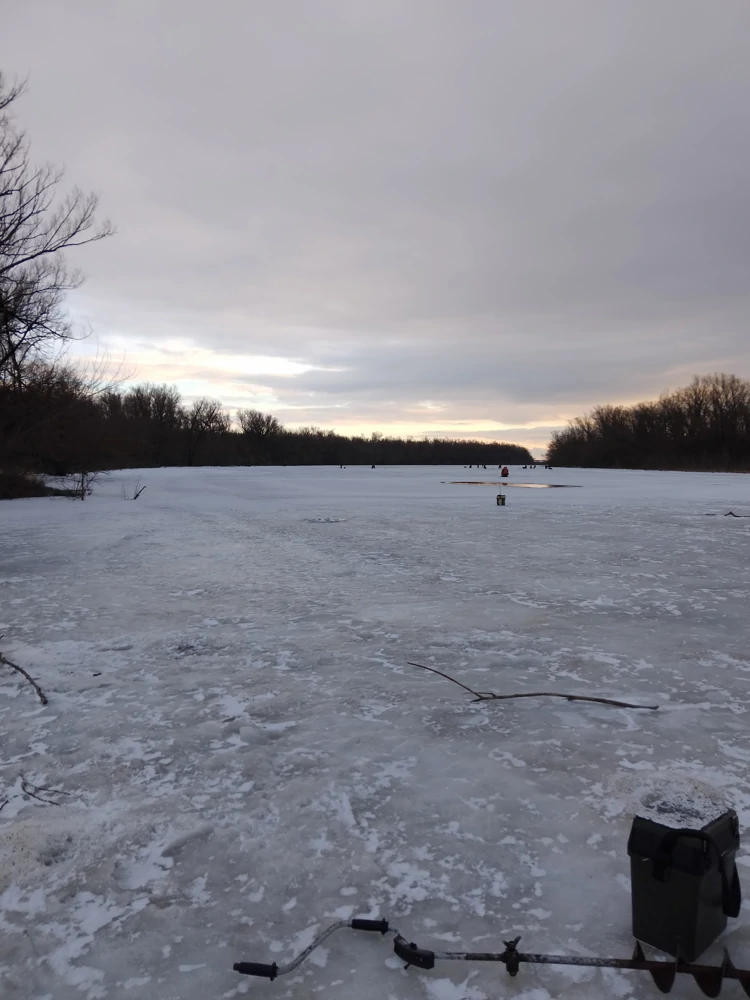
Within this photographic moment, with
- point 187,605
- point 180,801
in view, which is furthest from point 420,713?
point 187,605

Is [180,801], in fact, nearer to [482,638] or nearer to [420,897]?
[420,897]

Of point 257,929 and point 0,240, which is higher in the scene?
point 0,240

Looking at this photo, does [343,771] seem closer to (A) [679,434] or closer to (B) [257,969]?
(B) [257,969]

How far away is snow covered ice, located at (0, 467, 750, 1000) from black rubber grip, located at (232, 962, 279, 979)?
0.22 ft

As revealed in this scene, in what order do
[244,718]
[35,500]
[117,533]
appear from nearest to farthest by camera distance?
1. [244,718]
2. [117,533]
3. [35,500]

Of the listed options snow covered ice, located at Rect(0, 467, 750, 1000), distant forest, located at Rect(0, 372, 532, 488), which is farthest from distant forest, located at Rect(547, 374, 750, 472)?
snow covered ice, located at Rect(0, 467, 750, 1000)

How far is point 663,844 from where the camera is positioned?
76.0 inches

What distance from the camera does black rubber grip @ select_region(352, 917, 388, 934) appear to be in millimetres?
2205

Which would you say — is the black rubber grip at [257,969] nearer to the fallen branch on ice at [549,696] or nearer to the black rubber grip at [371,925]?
the black rubber grip at [371,925]

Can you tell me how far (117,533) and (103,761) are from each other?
37.1 feet

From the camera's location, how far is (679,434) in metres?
84.8

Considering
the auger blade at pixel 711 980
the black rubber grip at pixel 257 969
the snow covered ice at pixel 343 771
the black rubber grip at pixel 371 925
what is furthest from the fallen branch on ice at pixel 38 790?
the auger blade at pixel 711 980

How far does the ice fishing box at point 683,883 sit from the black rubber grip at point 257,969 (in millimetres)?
1216

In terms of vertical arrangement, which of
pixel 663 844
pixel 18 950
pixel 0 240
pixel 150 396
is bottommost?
pixel 18 950
